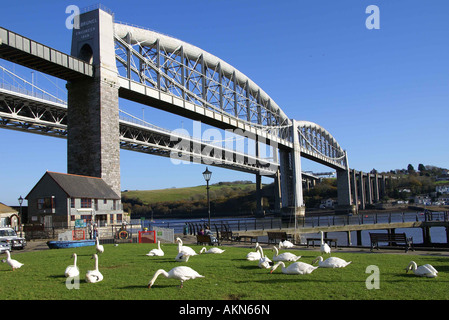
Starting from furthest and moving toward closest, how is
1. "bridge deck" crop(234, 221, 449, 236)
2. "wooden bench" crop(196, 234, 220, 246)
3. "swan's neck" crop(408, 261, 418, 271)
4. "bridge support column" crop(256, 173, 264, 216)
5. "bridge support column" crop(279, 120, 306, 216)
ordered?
"bridge support column" crop(256, 173, 264, 216)
"bridge support column" crop(279, 120, 306, 216)
"bridge deck" crop(234, 221, 449, 236)
"wooden bench" crop(196, 234, 220, 246)
"swan's neck" crop(408, 261, 418, 271)

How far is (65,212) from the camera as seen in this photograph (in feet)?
92.5

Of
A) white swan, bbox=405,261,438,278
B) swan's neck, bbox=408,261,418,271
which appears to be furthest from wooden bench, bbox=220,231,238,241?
white swan, bbox=405,261,438,278

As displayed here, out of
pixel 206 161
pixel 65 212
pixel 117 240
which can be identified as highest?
pixel 206 161

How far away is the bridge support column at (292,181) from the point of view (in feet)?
275

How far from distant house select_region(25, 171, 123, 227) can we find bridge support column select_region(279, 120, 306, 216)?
55.6 metres

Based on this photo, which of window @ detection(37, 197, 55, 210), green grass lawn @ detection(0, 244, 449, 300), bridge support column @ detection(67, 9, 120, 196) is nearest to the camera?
green grass lawn @ detection(0, 244, 449, 300)

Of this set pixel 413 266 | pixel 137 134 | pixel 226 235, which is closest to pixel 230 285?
pixel 413 266

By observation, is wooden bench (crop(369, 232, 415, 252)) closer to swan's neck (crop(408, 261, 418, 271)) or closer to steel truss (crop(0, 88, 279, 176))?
swan's neck (crop(408, 261, 418, 271))

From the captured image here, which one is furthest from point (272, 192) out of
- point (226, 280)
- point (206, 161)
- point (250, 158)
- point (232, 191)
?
point (226, 280)

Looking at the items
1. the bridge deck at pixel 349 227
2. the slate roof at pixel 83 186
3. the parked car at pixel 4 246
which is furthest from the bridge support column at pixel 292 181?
the parked car at pixel 4 246

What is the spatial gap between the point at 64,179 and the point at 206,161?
66774 millimetres

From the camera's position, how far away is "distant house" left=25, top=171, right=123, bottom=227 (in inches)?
1117

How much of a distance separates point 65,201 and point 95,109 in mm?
9979
